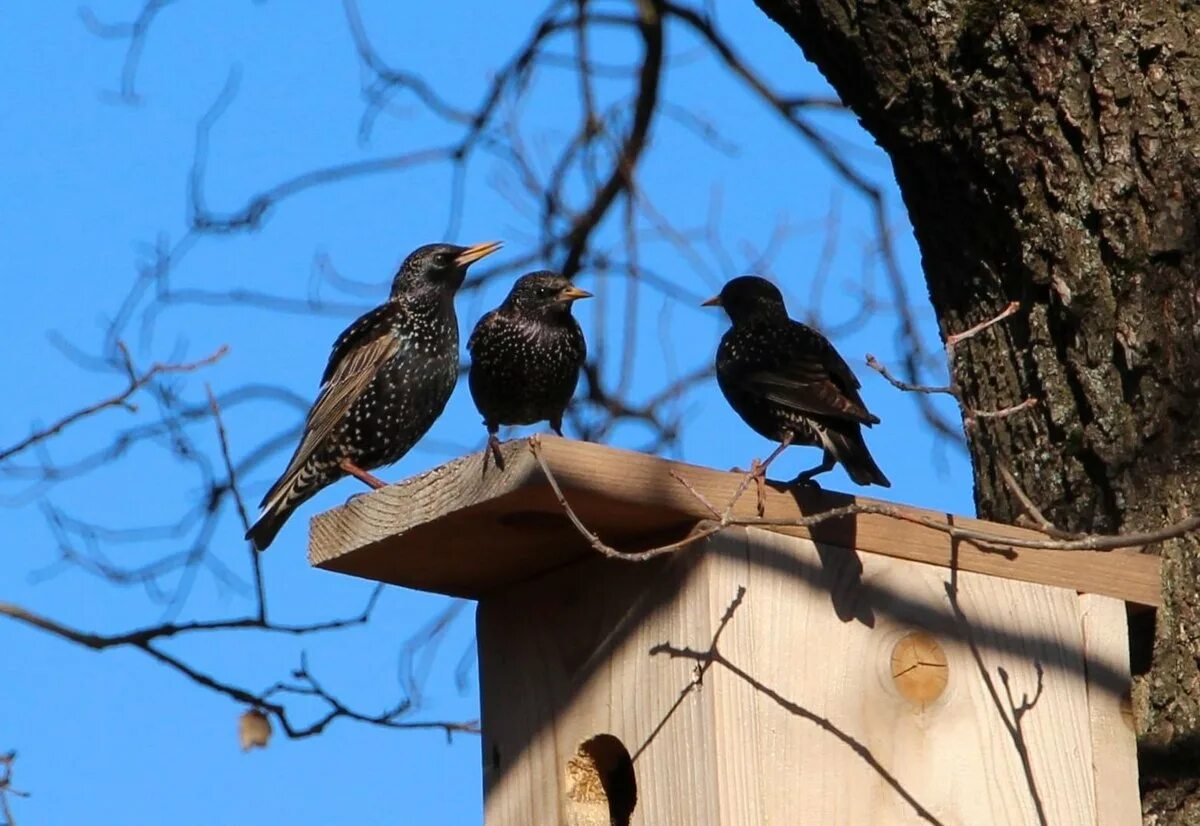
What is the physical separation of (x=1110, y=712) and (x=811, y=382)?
95 centimetres

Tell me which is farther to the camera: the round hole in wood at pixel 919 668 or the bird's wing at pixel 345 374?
the bird's wing at pixel 345 374

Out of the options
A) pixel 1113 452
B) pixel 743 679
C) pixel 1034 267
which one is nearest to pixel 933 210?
pixel 1034 267

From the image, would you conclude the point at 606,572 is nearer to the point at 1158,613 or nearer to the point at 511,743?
the point at 511,743

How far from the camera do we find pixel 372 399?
484 centimetres

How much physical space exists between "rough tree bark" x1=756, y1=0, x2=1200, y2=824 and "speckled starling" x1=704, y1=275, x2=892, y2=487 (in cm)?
28

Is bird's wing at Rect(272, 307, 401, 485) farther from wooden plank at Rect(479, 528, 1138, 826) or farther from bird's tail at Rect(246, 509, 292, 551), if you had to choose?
wooden plank at Rect(479, 528, 1138, 826)

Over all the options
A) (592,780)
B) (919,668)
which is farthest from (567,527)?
(919,668)

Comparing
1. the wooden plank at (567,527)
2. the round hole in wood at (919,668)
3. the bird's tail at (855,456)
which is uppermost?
the bird's tail at (855,456)

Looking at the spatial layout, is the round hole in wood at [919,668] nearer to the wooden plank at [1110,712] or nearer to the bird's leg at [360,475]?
the wooden plank at [1110,712]

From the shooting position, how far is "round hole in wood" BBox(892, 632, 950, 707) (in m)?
2.99

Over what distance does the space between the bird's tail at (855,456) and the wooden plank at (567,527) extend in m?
0.52

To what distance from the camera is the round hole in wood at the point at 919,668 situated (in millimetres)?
2990

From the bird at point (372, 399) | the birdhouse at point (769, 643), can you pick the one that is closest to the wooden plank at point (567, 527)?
the birdhouse at point (769, 643)

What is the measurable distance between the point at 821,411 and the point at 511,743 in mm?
877
